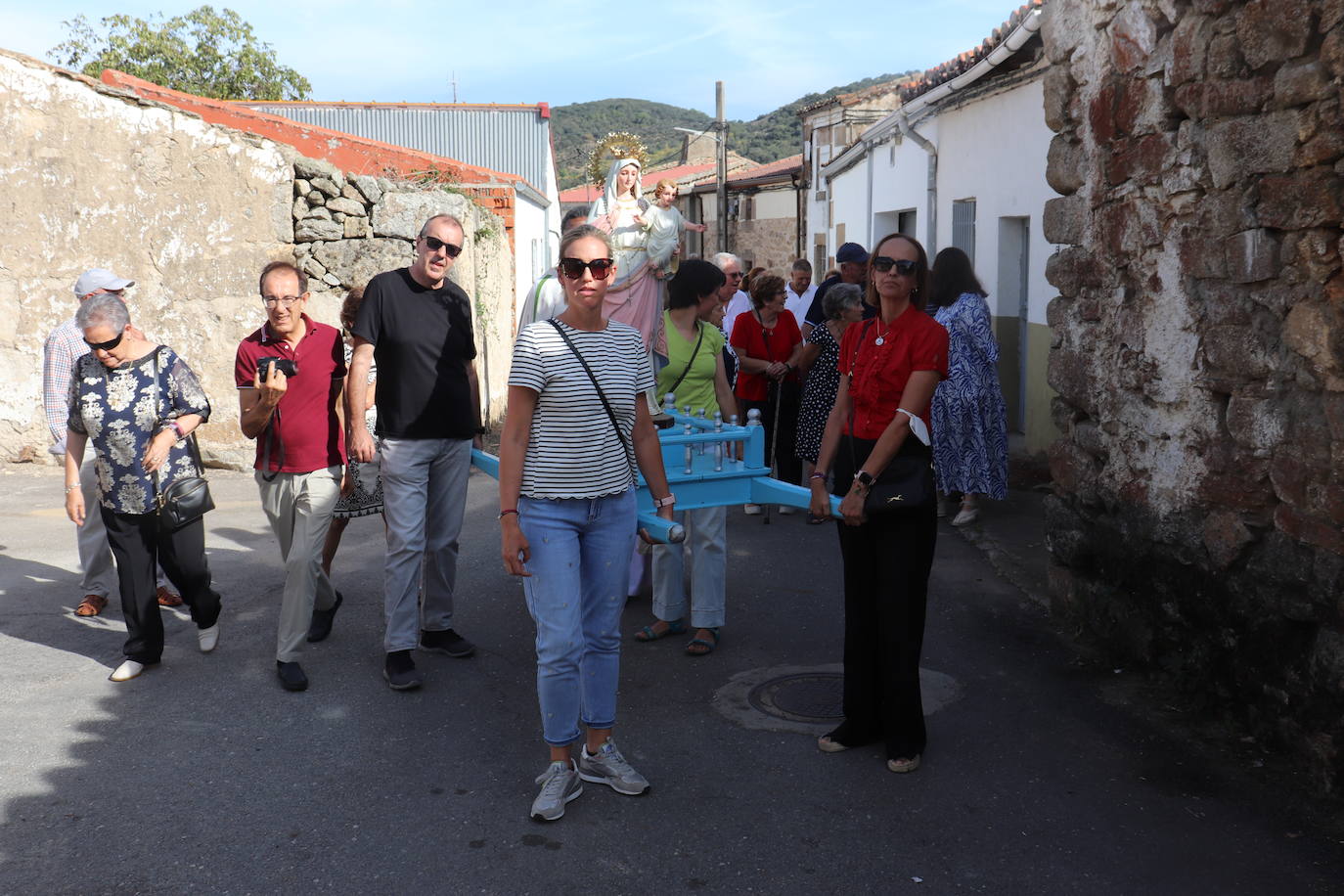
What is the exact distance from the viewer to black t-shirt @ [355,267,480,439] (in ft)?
16.6

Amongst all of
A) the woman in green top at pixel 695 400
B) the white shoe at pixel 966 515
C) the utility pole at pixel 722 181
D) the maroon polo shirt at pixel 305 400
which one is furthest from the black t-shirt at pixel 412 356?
the utility pole at pixel 722 181

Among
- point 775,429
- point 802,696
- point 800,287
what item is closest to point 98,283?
point 802,696

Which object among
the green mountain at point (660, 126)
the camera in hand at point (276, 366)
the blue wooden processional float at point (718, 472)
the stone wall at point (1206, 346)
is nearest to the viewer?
the stone wall at point (1206, 346)

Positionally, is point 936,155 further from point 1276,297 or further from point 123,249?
point 1276,297

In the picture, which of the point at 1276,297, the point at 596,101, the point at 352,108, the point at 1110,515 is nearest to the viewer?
the point at 1276,297

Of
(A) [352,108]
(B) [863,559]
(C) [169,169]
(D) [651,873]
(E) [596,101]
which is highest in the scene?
(E) [596,101]

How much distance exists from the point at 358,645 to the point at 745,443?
7.44ft

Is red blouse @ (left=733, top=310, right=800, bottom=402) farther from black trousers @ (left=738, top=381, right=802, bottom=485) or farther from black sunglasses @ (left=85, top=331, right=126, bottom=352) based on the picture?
black sunglasses @ (left=85, top=331, right=126, bottom=352)

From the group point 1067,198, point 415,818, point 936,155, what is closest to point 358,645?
point 415,818

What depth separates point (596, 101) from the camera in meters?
83.1

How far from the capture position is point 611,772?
402cm

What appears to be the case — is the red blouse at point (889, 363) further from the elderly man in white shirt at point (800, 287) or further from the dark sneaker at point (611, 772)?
the elderly man in white shirt at point (800, 287)

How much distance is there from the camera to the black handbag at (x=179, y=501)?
5113 mm

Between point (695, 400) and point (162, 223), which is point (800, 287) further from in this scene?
point (162, 223)
